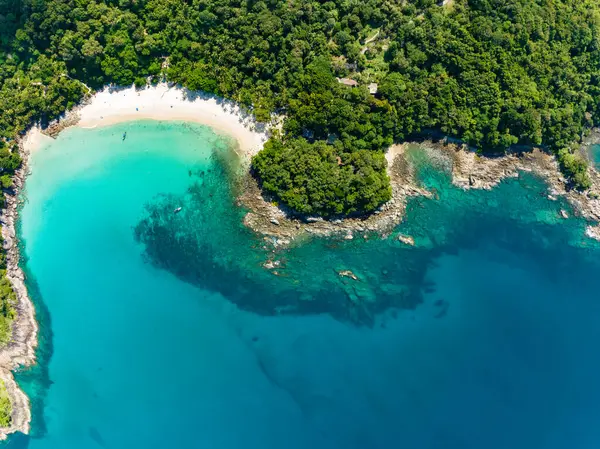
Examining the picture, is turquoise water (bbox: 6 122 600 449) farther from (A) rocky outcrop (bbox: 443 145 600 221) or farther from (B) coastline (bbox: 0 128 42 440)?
(A) rocky outcrop (bbox: 443 145 600 221)

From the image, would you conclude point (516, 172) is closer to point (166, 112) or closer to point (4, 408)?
point (166, 112)

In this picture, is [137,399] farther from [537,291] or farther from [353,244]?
[537,291]

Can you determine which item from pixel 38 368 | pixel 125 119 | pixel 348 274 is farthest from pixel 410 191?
pixel 38 368

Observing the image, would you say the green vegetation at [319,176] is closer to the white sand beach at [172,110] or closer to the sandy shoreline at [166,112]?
the white sand beach at [172,110]

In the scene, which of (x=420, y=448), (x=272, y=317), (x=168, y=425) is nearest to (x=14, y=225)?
(x=168, y=425)

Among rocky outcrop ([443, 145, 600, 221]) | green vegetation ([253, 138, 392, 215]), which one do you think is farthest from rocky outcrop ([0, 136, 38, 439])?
rocky outcrop ([443, 145, 600, 221])
